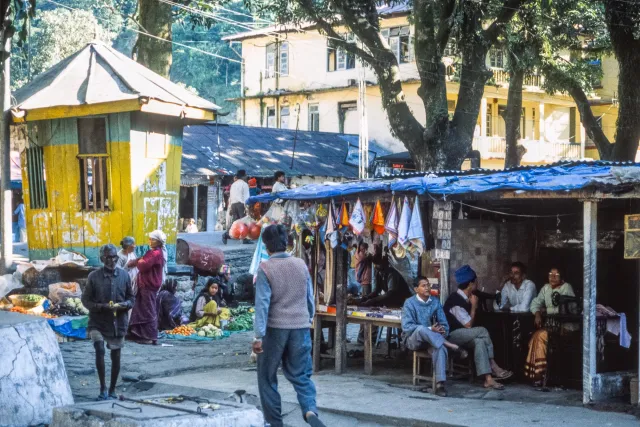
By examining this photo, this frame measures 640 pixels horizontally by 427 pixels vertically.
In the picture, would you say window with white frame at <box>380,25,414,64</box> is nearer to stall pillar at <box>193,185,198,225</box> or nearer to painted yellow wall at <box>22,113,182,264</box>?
stall pillar at <box>193,185,198,225</box>

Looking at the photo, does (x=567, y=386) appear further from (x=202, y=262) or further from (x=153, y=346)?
(x=202, y=262)

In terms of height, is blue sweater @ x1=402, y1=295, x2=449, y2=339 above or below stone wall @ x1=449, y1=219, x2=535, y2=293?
below

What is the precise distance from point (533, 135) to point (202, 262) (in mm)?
31074

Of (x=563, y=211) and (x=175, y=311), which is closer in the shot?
(x=563, y=211)

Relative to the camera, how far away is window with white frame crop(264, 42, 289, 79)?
42.8 metres

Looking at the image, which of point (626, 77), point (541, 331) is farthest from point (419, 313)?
point (626, 77)

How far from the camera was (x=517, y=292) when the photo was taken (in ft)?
38.3

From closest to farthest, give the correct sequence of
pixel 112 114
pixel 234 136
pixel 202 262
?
1. pixel 112 114
2. pixel 202 262
3. pixel 234 136

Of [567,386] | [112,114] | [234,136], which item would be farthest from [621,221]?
[234,136]

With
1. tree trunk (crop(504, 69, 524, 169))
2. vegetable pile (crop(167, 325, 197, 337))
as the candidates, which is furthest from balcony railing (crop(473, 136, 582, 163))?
vegetable pile (crop(167, 325, 197, 337))

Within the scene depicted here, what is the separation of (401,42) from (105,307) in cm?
3058

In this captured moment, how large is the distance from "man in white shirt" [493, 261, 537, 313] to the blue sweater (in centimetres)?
127

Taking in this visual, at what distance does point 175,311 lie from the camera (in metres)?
16.1

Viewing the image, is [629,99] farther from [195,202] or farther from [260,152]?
[195,202]
